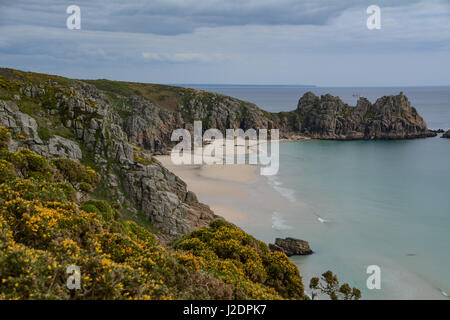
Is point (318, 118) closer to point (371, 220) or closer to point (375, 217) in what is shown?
point (375, 217)

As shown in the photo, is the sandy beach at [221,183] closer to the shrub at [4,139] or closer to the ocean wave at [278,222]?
the ocean wave at [278,222]

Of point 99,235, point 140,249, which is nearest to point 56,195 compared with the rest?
point 99,235

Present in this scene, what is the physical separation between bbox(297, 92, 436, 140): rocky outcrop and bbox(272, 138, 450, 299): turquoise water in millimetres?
35434

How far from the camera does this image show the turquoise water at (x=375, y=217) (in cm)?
3216

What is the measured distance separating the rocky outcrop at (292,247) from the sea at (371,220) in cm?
100

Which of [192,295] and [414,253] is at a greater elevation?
[192,295]

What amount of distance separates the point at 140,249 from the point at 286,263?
28.8ft

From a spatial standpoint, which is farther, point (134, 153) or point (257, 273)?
point (134, 153)

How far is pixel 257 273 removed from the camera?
17.2 m

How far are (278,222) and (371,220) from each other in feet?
43.2

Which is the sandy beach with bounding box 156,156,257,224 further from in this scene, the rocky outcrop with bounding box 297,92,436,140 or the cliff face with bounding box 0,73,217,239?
the rocky outcrop with bounding box 297,92,436,140

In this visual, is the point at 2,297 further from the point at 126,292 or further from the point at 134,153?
the point at 134,153

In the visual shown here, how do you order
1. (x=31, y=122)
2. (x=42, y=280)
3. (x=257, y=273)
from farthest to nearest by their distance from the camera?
(x=31, y=122) → (x=257, y=273) → (x=42, y=280)

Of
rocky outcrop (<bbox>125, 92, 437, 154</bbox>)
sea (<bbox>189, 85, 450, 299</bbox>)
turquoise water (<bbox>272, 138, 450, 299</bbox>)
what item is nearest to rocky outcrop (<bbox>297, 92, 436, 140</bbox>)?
rocky outcrop (<bbox>125, 92, 437, 154</bbox>)
